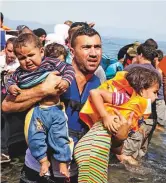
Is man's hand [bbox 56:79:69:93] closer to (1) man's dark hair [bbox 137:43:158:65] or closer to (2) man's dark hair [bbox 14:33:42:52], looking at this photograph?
(2) man's dark hair [bbox 14:33:42:52]

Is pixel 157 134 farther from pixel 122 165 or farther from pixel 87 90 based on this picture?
pixel 87 90

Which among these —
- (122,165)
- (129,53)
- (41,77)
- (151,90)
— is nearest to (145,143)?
(122,165)

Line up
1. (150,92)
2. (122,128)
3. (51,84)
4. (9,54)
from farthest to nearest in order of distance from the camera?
(9,54)
(150,92)
(51,84)
(122,128)

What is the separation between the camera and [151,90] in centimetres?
306

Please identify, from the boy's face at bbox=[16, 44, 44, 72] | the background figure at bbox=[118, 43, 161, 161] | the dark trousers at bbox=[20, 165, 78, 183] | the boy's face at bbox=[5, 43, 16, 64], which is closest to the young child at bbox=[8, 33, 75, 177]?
the boy's face at bbox=[16, 44, 44, 72]

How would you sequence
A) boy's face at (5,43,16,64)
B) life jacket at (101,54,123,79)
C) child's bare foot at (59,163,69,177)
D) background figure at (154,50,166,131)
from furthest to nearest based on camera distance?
background figure at (154,50,166,131)
life jacket at (101,54,123,79)
boy's face at (5,43,16,64)
child's bare foot at (59,163,69,177)

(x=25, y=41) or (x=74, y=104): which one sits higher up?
(x=25, y=41)

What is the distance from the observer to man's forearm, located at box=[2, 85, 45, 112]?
2830mm

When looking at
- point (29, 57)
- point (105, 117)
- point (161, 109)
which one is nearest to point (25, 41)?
point (29, 57)

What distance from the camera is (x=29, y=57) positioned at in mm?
2893

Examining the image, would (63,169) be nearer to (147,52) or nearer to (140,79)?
(140,79)

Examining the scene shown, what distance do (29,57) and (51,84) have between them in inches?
12.2

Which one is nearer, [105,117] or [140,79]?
[105,117]

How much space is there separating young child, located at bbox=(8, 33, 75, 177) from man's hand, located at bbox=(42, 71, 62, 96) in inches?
1.1
